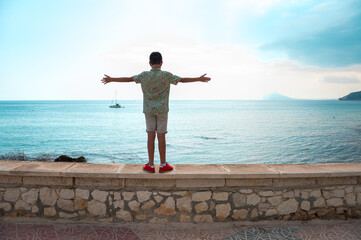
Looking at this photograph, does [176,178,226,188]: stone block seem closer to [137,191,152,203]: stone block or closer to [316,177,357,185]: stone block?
[137,191,152,203]: stone block

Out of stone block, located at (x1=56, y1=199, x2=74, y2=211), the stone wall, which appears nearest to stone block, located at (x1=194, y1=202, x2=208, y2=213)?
the stone wall

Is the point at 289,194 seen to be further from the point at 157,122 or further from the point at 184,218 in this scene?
the point at 157,122

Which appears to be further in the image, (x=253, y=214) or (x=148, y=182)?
(x=253, y=214)

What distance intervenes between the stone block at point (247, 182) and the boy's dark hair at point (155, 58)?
6.90ft

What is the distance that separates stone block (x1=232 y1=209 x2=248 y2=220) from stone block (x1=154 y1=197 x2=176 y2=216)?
0.95 m

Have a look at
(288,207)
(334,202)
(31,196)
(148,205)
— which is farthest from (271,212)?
(31,196)

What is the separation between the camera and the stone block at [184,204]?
11.9 ft

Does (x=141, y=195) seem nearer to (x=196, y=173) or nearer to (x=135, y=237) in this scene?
(x=135, y=237)

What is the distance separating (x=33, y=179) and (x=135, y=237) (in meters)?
1.78

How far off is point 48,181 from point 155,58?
2468mm

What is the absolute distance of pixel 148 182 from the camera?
3.60 metres

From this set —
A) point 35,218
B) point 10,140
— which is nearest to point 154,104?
point 35,218

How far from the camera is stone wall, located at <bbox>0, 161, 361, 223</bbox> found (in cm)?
358

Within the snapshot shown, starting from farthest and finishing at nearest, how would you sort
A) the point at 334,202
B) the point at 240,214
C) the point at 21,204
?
the point at 334,202 < the point at 240,214 < the point at 21,204
